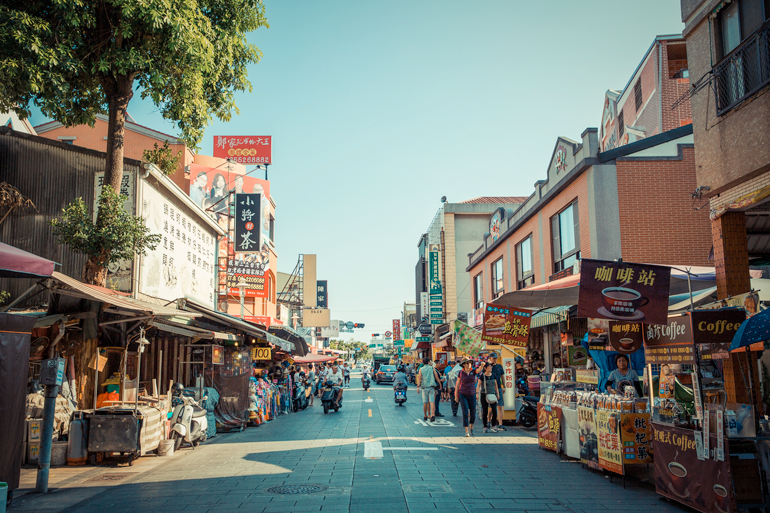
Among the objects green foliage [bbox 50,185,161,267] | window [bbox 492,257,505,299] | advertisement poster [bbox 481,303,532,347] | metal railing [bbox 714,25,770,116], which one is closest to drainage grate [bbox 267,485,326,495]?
green foliage [bbox 50,185,161,267]

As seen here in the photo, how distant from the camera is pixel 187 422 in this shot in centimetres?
1234

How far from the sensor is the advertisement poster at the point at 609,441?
8.19 meters

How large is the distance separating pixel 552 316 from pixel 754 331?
Result: 10608mm

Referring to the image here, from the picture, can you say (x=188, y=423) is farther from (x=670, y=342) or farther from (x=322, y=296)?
(x=322, y=296)

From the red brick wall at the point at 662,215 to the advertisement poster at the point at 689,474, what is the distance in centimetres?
1020

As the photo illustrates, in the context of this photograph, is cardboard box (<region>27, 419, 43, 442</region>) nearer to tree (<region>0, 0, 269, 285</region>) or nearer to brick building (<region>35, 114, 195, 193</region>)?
tree (<region>0, 0, 269, 285</region>)

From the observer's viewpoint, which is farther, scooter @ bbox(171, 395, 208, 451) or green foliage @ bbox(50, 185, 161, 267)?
scooter @ bbox(171, 395, 208, 451)

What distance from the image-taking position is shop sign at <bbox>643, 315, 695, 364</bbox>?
290 inches

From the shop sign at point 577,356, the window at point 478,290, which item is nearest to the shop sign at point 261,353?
the shop sign at point 577,356

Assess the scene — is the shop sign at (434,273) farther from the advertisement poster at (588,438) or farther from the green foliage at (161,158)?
the advertisement poster at (588,438)

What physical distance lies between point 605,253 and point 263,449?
36.4ft

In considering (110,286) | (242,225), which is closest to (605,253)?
(110,286)

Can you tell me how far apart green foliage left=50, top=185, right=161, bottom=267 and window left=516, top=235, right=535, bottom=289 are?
16.7 metres

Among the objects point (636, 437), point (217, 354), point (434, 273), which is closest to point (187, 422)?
point (217, 354)
